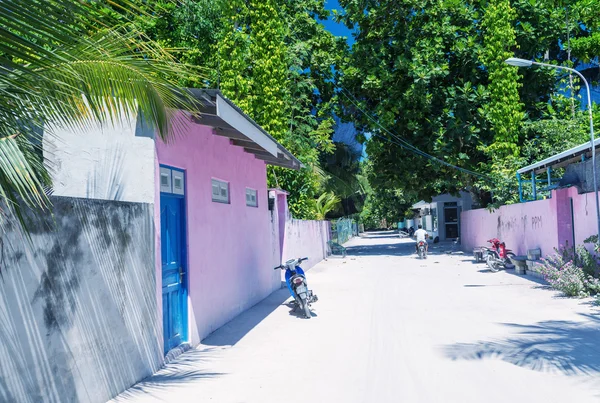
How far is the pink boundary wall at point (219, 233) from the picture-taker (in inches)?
308

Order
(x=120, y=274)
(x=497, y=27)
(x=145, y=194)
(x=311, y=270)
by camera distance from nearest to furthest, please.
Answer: (x=120, y=274)
(x=145, y=194)
(x=311, y=270)
(x=497, y=27)

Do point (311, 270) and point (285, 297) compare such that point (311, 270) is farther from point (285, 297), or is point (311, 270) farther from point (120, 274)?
point (120, 274)

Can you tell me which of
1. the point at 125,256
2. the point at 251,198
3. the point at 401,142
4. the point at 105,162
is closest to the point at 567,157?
the point at 251,198

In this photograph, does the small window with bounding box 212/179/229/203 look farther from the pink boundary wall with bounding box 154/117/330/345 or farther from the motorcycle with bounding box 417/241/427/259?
the motorcycle with bounding box 417/241/427/259

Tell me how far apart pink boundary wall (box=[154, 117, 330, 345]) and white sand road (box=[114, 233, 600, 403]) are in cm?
42

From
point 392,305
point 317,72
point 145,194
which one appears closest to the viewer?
point 145,194

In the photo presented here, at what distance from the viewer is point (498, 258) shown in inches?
728

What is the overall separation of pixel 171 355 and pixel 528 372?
4240mm

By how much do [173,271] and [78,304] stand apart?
99.6 inches

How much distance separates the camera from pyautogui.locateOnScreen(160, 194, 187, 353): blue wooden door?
23.4ft

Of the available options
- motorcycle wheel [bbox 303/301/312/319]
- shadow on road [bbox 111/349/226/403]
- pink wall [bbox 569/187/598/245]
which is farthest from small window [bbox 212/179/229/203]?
pink wall [bbox 569/187/598/245]

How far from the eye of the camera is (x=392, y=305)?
11.6 m

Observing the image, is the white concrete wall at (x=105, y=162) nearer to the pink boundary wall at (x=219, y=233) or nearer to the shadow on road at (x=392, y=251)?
the pink boundary wall at (x=219, y=233)

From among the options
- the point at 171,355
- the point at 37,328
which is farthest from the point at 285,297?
the point at 37,328
